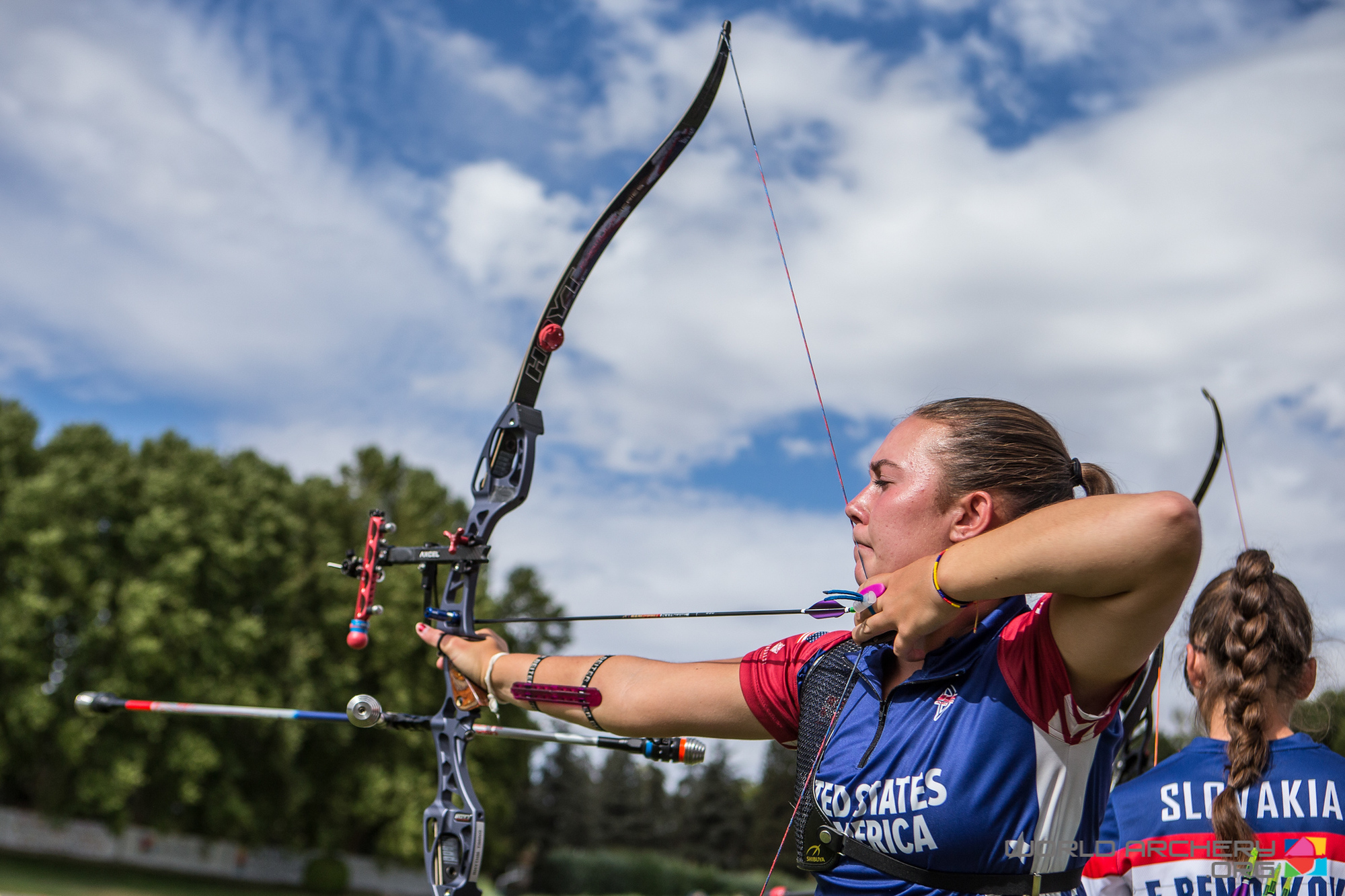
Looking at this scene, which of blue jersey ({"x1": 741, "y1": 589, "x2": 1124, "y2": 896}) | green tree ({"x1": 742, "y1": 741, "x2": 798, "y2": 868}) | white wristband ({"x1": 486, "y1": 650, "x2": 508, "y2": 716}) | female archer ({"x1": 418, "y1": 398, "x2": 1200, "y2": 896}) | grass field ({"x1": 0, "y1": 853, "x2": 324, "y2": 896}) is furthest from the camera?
green tree ({"x1": 742, "y1": 741, "x2": 798, "y2": 868})

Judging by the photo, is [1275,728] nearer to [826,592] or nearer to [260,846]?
[826,592]

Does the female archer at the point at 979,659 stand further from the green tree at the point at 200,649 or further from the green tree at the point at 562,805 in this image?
the green tree at the point at 562,805

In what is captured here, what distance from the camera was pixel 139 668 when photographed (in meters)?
19.0

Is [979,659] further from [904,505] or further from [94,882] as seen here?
[94,882]

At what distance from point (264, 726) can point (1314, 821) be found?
22.1 metres

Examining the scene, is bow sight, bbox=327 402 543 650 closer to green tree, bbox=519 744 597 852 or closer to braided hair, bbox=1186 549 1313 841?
braided hair, bbox=1186 549 1313 841

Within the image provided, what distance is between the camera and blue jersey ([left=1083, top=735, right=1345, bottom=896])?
217 cm

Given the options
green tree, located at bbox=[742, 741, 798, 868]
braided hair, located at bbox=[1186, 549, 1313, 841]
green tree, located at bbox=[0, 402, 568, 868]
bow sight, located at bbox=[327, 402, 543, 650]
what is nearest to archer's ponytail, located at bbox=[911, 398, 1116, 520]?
braided hair, located at bbox=[1186, 549, 1313, 841]

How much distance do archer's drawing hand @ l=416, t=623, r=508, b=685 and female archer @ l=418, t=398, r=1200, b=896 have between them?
96 centimetres

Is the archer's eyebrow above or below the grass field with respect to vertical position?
above

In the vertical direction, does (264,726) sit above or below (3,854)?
above

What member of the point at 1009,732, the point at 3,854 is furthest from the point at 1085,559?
the point at 3,854

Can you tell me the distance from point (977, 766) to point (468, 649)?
4.67 feet

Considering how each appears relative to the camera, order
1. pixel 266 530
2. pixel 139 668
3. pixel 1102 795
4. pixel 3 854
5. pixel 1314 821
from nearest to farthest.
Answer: pixel 1102 795 < pixel 1314 821 < pixel 139 668 < pixel 3 854 < pixel 266 530
